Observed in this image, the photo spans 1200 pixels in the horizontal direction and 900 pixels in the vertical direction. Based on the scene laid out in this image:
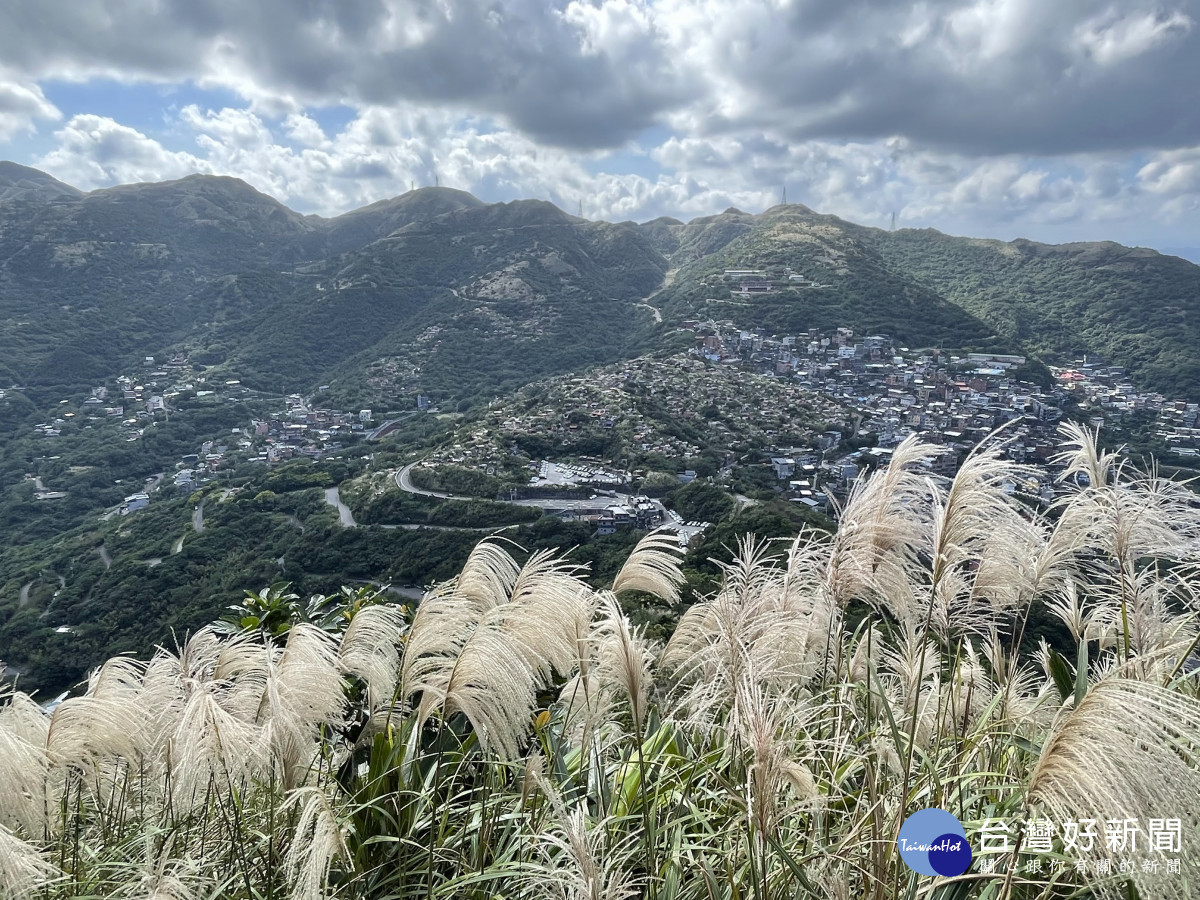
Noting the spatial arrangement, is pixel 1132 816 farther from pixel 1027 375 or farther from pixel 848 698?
pixel 1027 375

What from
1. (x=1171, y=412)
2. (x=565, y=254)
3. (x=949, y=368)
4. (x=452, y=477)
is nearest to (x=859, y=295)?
(x=949, y=368)

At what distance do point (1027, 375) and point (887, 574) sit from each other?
55.9 metres

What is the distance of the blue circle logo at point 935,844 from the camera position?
129cm

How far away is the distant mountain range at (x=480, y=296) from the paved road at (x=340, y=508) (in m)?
28.2

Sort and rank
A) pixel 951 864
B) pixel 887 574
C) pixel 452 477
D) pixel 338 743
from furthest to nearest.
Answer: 1. pixel 452 477
2. pixel 338 743
3. pixel 887 574
4. pixel 951 864

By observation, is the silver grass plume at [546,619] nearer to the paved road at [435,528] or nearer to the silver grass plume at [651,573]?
the silver grass plume at [651,573]

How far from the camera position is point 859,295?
71812mm

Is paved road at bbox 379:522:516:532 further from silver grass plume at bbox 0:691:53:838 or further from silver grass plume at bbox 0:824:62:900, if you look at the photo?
silver grass plume at bbox 0:824:62:900

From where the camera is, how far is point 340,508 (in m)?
33.3

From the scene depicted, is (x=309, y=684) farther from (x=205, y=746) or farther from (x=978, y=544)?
(x=978, y=544)

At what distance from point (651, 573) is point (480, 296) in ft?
297

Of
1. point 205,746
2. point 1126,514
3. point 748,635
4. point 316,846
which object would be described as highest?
point 1126,514

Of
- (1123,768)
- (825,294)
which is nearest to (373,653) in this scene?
(1123,768)

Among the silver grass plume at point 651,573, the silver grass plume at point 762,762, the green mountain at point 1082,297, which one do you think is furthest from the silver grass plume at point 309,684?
the green mountain at point 1082,297
